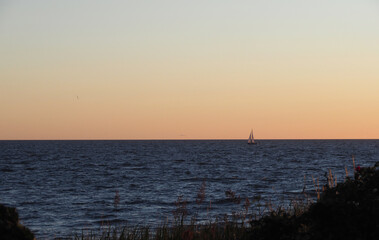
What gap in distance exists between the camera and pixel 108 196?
96.3ft

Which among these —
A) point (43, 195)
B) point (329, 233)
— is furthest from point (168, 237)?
point (43, 195)

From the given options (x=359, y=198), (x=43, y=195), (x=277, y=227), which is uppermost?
(x=359, y=198)

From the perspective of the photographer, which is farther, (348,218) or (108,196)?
(108,196)

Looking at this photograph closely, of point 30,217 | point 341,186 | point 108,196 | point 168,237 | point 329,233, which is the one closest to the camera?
point 329,233

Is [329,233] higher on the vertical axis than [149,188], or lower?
higher

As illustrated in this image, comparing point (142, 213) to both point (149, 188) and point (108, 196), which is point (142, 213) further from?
point (149, 188)

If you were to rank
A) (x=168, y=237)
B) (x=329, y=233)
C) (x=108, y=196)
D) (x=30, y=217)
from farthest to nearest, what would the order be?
1. (x=108, y=196)
2. (x=30, y=217)
3. (x=168, y=237)
4. (x=329, y=233)

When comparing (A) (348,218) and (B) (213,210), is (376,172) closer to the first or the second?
(A) (348,218)

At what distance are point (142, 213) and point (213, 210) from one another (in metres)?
3.46

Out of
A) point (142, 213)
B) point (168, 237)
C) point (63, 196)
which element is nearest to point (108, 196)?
point (63, 196)

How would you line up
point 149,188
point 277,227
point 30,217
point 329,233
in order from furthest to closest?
Answer: 1. point 149,188
2. point 30,217
3. point 277,227
4. point 329,233

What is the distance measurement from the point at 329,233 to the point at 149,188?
93.1 feet

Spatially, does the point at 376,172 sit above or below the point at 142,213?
above

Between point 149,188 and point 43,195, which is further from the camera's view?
point 149,188
